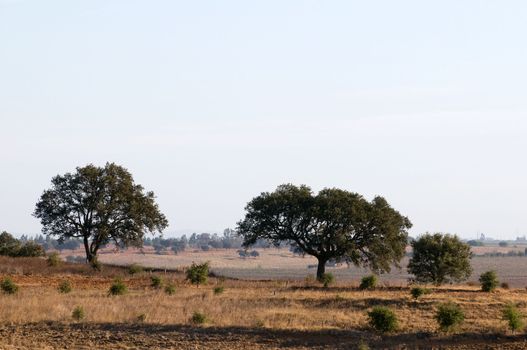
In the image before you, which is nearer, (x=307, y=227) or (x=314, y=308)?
(x=314, y=308)

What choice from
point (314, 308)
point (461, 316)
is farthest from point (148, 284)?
point (461, 316)

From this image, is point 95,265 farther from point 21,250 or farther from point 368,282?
point 368,282

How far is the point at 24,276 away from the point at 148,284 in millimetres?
10690

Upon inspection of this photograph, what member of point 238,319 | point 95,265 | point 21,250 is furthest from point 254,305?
point 21,250

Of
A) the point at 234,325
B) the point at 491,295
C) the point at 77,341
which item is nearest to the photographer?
the point at 77,341

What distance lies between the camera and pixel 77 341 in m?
29.7

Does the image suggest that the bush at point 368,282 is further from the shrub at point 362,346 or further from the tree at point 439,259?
the shrub at point 362,346

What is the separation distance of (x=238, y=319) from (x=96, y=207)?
42704 millimetres

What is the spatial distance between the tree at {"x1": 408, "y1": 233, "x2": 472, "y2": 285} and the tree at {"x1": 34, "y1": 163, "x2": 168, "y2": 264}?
89.6 feet

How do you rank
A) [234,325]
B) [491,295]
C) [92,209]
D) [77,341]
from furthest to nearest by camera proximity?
[92,209], [491,295], [234,325], [77,341]

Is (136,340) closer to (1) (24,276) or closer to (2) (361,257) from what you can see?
(1) (24,276)

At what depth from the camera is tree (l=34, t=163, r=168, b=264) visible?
75.6 meters

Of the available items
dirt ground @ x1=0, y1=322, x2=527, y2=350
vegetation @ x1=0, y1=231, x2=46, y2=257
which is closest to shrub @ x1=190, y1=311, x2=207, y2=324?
dirt ground @ x1=0, y1=322, x2=527, y2=350

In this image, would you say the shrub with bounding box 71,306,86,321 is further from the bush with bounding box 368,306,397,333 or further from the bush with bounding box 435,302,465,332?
the bush with bounding box 435,302,465,332
